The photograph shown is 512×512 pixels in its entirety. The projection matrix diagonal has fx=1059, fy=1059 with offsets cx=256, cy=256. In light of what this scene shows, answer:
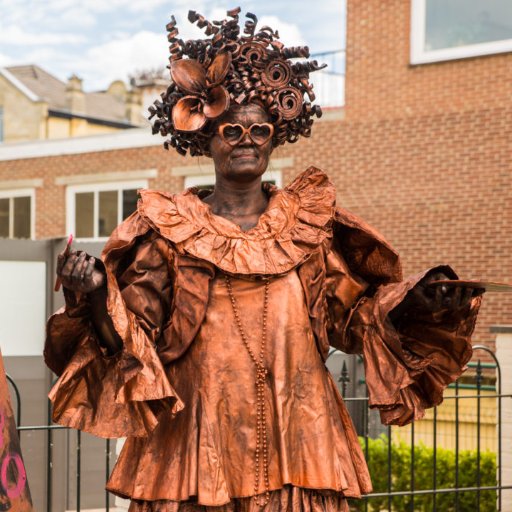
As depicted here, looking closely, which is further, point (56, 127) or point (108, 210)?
point (56, 127)

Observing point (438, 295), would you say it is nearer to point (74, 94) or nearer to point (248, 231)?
point (248, 231)

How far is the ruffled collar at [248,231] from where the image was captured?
2951 mm

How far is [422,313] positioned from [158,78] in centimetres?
3554

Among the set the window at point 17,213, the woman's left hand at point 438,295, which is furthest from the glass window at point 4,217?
the woman's left hand at point 438,295

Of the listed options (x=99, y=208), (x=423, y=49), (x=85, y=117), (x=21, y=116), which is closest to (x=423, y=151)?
(x=423, y=49)

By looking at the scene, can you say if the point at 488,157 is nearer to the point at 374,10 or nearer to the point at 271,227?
the point at 374,10

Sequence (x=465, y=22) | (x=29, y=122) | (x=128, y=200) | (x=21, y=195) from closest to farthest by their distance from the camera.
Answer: (x=465, y=22)
(x=128, y=200)
(x=21, y=195)
(x=29, y=122)

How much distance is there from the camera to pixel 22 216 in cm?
2327

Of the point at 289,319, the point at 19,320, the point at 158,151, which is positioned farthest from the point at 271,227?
the point at 158,151

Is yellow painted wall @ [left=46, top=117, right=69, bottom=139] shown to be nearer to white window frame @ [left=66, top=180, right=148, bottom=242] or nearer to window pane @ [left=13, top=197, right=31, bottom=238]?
window pane @ [left=13, top=197, right=31, bottom=238]

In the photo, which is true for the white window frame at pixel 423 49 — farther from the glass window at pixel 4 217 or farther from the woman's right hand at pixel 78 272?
the woman's right hand at pixel 78 272

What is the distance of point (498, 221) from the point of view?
1584cm

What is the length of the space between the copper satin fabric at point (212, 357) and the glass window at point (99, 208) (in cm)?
1772

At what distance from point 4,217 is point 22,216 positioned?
0.44m
